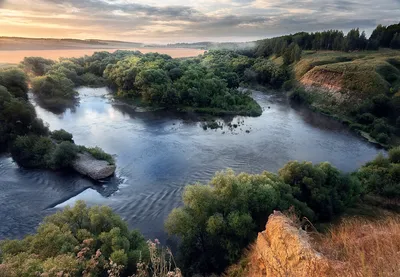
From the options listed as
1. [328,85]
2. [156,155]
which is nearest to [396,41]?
[328,85]

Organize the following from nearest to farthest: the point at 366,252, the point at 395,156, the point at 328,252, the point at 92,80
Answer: the point at 366,252 < the point at 328,252 < the point at 395,156 < the point at 92,80

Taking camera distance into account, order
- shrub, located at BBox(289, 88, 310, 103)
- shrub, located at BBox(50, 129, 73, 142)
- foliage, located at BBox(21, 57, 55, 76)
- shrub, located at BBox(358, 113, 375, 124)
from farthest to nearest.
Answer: foliage, located at BBox(21, 57, 55, 76) < shrub, located at BBox(289, 88, 310, 103) < shrub, located at BBox(358, 113, 375, 124) < shrub, located at BBox(50, 129, 73, 142)

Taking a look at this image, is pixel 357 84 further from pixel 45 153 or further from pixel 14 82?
pixel 14 82

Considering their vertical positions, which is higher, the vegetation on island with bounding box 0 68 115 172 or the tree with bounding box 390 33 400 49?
the tree with bounding box 390 33 400 49

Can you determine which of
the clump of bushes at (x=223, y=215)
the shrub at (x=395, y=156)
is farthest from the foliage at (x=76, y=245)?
→ the shrub at (x=395, y=156)

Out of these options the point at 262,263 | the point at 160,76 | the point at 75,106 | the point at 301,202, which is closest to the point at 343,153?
the point at 301,202

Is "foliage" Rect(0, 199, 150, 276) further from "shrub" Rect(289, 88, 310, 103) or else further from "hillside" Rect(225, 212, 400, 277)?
"shrub" Rect(289, 88, 310, 103)

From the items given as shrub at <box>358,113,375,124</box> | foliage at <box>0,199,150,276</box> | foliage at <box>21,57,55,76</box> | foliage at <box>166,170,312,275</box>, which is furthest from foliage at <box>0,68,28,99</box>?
shrub at <box>358,113,375,124</box>
